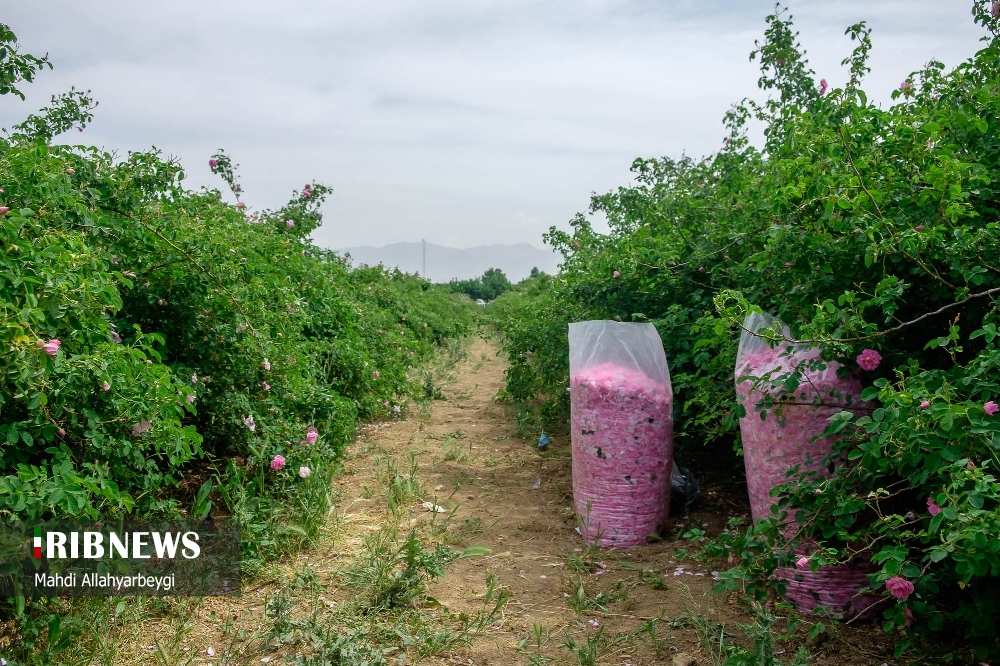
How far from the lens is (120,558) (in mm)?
2641

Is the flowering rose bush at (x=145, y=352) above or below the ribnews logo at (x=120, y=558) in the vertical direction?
above

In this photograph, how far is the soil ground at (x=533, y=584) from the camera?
103 inches

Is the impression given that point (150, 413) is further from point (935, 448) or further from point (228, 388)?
point (935, 448)

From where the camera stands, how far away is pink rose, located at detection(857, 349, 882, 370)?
239cm

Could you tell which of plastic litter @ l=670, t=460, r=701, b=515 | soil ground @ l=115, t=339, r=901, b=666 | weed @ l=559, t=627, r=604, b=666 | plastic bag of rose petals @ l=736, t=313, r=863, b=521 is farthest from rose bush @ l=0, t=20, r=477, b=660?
plastic bag of rose petals @ l=736, t=313, r=863, b=521

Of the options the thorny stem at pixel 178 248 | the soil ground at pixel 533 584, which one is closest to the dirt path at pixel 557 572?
the soil ground at pixel 533 584

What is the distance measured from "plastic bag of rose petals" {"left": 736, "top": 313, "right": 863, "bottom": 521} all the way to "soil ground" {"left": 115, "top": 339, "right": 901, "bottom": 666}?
0.46 meters

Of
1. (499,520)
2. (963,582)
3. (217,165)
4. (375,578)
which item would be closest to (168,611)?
(375,578)

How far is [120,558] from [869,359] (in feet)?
8.43

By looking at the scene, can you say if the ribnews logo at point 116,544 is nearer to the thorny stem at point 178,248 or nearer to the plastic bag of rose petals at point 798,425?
the thorny stem at point 178,248

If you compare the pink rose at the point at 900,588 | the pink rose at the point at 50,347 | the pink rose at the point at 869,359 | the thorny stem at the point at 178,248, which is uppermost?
the thorny stem at the point at 178,248

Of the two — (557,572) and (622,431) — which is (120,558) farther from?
(622,431)

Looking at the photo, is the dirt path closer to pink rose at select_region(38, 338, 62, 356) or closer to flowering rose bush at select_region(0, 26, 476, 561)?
flowering rose bush at select_region(0, 26, 476, 561)

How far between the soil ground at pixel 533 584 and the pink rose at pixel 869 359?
875 millimetres
